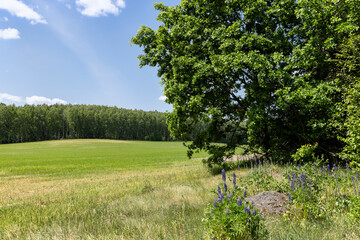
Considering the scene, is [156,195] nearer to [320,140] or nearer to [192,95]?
[192,95]

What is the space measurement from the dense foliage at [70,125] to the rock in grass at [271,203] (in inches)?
4944

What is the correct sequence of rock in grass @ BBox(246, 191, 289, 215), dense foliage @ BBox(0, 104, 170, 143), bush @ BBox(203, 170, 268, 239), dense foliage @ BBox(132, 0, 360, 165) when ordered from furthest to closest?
dense foliage @ BBox(0, 104, 170, 143) < dense foliage @ BBox(132, 0, 360, 165) < rock in grass @ BBox(246, 191, 289, 215) < bush @ BBox(203, 170, 268, 239)

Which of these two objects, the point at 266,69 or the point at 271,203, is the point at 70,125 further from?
the point at 271,203

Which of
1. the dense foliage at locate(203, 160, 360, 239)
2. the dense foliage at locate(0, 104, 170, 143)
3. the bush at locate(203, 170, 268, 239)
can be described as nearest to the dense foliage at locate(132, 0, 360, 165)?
the dense foliage at locate(203, 160, 360, 239)

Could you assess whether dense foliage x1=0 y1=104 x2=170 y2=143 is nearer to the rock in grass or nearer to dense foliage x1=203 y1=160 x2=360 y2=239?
the rock in grass

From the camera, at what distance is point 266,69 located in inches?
427

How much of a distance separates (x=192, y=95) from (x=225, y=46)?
10.8ft

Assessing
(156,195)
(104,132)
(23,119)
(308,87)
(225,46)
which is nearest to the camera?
(156,195)

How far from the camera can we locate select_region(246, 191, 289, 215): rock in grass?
16.5 feet

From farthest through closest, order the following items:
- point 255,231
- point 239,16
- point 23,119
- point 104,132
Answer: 1. point 104,132
2. point 23,119
3. point 239,16
4. point 255,231

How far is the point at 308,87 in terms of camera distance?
9.88m

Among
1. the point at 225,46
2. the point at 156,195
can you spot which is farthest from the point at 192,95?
the point at 156,195

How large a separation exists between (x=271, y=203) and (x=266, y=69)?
743 cm

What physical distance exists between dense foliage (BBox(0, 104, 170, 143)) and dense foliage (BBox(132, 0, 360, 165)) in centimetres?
11844
